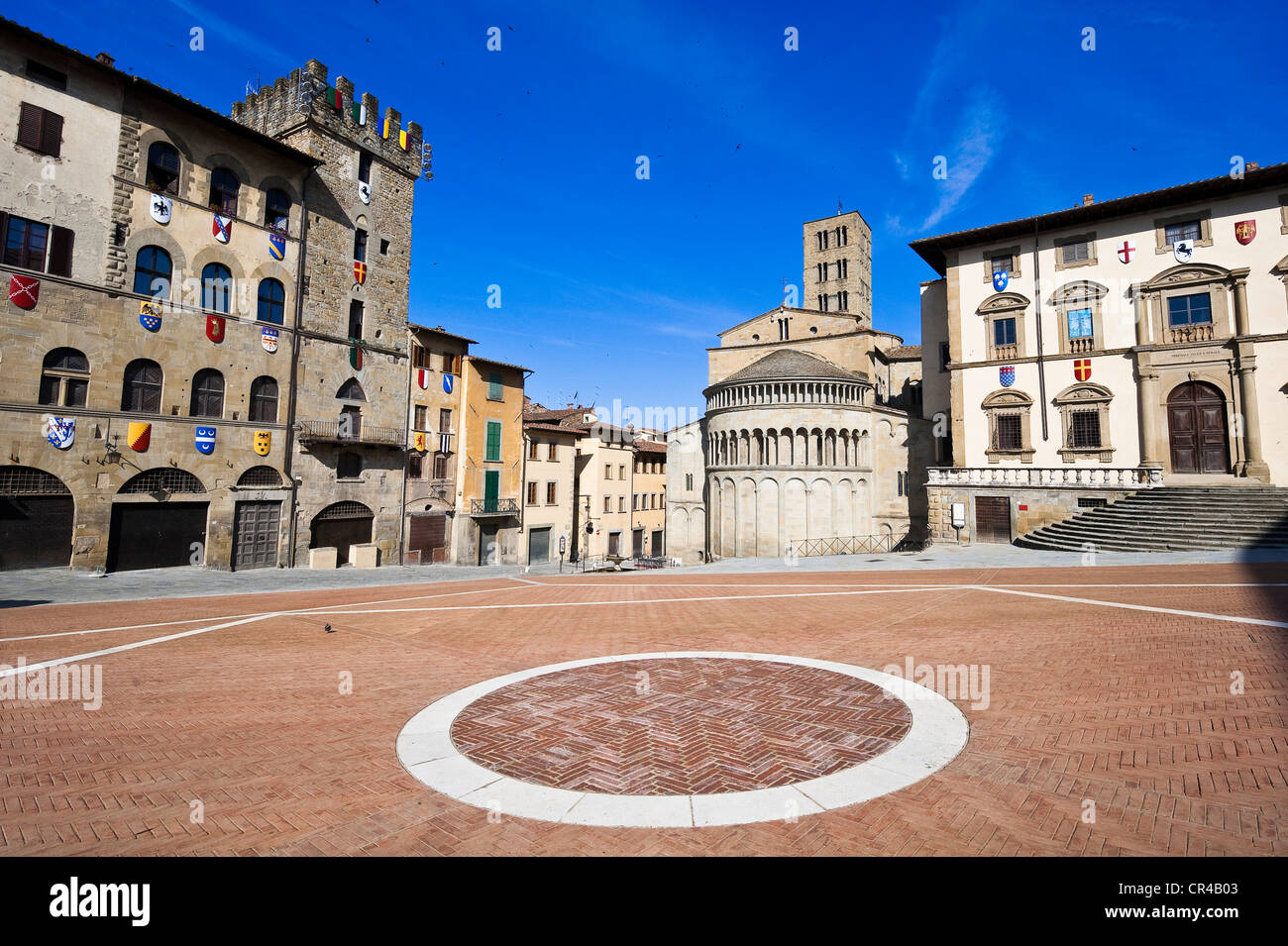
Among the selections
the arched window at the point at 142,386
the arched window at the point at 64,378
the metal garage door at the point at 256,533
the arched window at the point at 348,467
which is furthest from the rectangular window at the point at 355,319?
the arched window at the point at 64,378

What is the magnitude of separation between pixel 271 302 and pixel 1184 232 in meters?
43.4

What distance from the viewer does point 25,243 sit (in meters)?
20.4

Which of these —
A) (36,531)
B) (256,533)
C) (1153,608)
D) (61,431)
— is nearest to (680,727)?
(1153,608)

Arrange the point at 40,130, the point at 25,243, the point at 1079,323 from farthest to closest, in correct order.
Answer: the point at 1079,323 < the point at 40,130 < the point at 25,243

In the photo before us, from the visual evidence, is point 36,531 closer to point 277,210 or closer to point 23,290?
point 23,290

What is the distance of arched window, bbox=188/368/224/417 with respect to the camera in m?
24.6

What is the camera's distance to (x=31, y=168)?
807 inches

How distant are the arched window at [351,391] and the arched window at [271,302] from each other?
4.02m

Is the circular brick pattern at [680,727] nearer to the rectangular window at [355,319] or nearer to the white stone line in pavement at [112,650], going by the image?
the white stone line in pavement at [112,650]

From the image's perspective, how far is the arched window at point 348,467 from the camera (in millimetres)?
29781

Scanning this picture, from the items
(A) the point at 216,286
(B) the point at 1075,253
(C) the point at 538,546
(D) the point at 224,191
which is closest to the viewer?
(A) the point at 216,286

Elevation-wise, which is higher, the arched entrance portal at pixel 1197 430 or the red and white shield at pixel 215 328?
the red and white shield at pixel 215 328

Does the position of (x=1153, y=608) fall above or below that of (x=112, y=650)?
above
